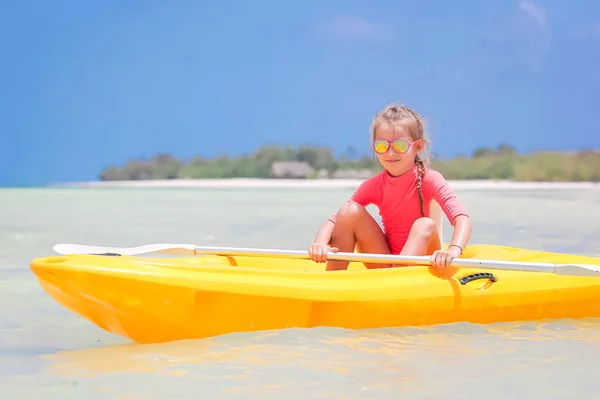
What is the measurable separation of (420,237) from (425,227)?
5 centimetres

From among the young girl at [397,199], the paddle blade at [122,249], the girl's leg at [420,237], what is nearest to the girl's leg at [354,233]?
the young girl at [397,199]

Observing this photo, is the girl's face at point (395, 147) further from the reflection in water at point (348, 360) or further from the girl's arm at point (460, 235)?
the reflection in water at point (348, 360)

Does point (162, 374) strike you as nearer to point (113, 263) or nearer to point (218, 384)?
point (218, 384)

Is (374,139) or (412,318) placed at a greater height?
(374,139)

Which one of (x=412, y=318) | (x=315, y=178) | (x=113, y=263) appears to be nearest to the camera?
(x=113, y=263)

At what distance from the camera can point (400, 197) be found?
380 cm

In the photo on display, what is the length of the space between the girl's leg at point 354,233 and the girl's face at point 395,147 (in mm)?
243

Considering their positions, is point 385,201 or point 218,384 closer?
point 218,384

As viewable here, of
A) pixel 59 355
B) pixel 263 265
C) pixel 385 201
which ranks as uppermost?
pixel 385 201

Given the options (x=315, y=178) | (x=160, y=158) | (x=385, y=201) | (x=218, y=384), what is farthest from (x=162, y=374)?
(x=160, y=158)

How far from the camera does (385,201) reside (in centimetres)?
384

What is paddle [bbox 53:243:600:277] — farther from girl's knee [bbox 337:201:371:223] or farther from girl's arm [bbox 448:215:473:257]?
girl's knee [bbox 337:201:371:223]

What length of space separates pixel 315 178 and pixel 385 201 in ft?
104

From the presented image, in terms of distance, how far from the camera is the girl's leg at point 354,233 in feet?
12.3
